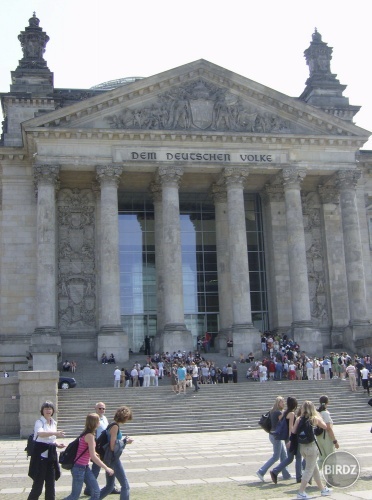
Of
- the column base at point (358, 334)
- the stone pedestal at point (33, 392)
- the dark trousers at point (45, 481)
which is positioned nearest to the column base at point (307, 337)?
the column base at point (358, 334)

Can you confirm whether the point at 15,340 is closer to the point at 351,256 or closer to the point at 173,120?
the point at 173,120

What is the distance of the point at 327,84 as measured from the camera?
176 ft

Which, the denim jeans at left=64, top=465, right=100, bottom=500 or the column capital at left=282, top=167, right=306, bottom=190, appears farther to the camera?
the column capital at left=282, top=167, right=306, bottom=190

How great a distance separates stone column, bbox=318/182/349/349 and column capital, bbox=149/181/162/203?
11.9 m

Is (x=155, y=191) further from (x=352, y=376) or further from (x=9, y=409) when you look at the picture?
(x=9, y=409)

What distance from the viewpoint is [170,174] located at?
143 ft

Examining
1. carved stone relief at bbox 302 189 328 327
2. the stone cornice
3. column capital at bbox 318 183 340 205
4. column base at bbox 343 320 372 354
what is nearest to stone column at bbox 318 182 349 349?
column capital at bbox 318 183 340 205

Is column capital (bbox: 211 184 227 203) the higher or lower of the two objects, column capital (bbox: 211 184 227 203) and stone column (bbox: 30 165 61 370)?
the higher

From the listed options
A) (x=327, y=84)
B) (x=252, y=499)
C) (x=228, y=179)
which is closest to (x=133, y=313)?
(x=228, y=179)

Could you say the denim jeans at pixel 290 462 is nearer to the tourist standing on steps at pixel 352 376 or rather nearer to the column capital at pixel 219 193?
the tourist standing on steps at pixel 352 376

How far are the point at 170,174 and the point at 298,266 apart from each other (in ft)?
33.7

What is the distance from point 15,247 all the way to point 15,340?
6220 mm

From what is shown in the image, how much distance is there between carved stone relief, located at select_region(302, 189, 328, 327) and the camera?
158 feet

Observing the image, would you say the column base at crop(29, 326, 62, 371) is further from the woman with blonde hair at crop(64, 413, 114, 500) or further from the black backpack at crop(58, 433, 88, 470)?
the black backpack at crop(58, 433, 88, 470)
